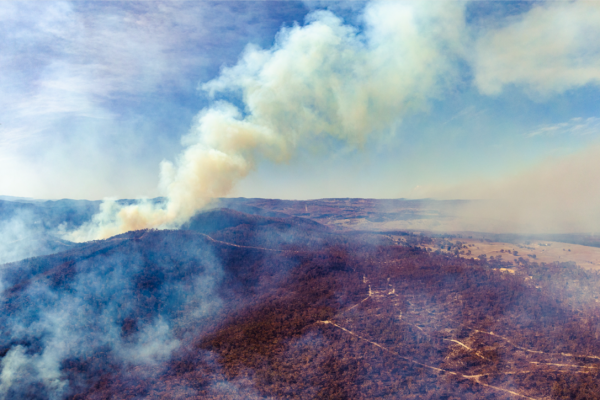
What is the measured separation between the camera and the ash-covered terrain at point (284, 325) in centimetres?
2122

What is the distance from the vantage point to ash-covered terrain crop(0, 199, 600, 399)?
21219 millimetres

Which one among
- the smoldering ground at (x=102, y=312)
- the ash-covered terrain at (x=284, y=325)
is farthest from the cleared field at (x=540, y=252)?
the smoldering ground at (x=102, y=312)

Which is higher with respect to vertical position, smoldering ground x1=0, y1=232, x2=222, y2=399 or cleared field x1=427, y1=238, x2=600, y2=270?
cleared field x1=427, y1=238, x2=600, y2=270

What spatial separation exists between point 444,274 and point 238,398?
32.3 metres

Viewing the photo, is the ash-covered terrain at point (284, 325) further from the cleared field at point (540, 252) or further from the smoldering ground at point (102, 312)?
the cleared field at point (540, 252)

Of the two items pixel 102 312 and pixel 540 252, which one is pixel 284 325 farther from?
pixel 540 252

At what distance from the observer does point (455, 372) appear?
21.8 meters

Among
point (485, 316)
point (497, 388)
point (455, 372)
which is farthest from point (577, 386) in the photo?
point (485, 316)

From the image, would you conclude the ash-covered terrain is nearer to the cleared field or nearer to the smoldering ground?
the smoldering ground

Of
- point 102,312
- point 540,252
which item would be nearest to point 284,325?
point 102,312

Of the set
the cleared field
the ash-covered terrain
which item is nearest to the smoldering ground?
the ash-covered terrain

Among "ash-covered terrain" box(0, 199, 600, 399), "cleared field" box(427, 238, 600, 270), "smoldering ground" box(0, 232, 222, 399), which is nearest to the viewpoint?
"ash-covered terrain" box(0, 199, 600, 399)

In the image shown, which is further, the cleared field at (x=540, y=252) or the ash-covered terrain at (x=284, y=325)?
the cleared field at (x=540, y=252)

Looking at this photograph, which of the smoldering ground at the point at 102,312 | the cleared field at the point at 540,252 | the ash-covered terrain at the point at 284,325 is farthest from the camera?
the cleared field at the point at 540,252
